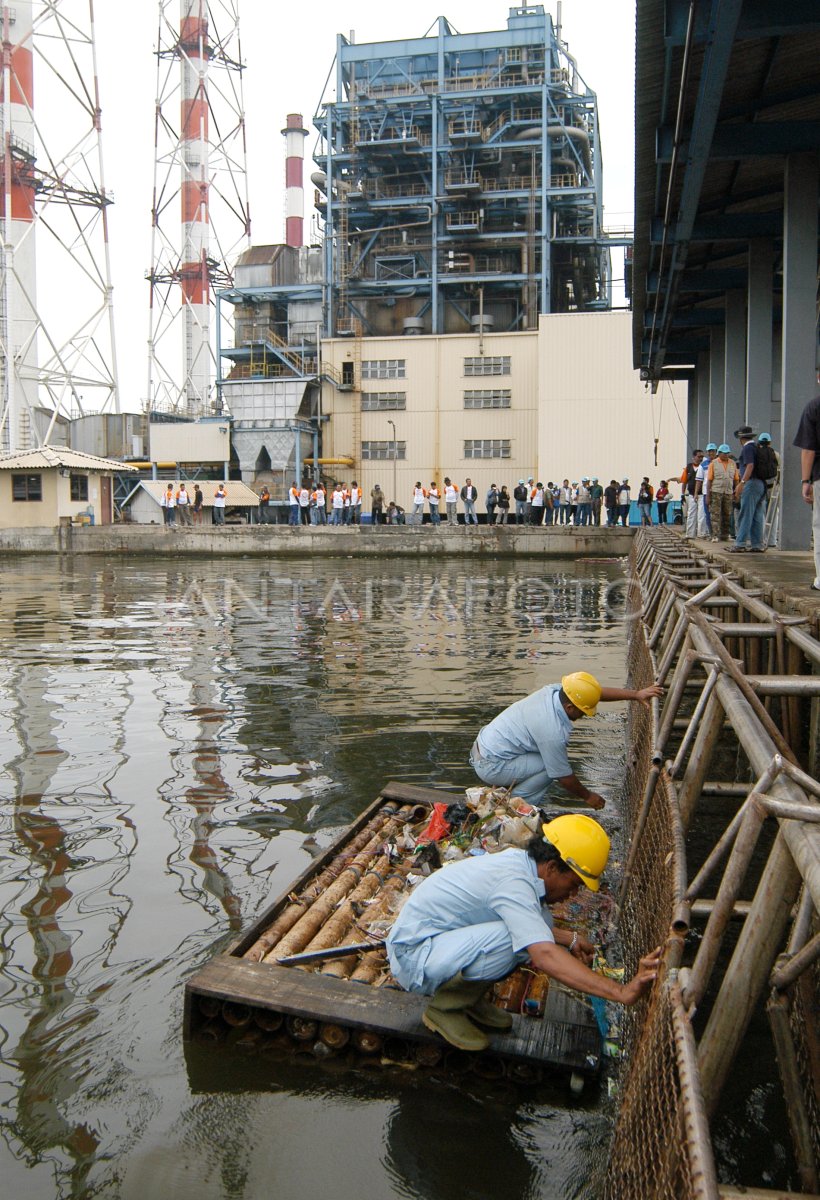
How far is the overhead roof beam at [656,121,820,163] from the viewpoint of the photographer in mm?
14219

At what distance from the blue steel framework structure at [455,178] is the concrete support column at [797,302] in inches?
1486

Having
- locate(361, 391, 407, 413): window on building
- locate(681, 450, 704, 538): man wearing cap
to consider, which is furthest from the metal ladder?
locate(361, 391, 407, 413): window on building

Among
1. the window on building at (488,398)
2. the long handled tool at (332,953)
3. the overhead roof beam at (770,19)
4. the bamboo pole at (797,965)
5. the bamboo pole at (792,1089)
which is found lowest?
the long handled tool at (332,953)

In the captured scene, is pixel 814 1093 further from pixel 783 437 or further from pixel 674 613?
pixel 783 437

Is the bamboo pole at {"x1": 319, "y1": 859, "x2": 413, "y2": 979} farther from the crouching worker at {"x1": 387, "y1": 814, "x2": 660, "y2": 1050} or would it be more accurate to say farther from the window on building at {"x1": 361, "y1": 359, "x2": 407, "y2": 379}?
the window on building at {"x1": 361, "y1": 359, "x2": 407, "y2": 379}

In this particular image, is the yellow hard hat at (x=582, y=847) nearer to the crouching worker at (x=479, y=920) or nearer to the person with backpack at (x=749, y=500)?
the crouching worker at (x=479, y=920)

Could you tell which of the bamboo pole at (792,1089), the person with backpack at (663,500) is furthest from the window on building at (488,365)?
the bamboo pole at (792,1089)

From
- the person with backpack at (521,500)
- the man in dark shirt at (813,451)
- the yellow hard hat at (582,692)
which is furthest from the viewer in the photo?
the person with backpack at (521,500)

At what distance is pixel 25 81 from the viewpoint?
5022 centimetres

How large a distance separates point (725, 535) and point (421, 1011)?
52.5 ft

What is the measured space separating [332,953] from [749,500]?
36.7 ft

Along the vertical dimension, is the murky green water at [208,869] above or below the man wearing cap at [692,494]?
below

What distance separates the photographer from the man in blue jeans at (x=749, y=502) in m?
14.2

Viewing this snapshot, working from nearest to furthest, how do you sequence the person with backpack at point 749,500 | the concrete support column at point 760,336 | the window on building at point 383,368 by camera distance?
the person with backpack at point 749,500, the concrete support column at point 760,336, the window on building at point 383,368
